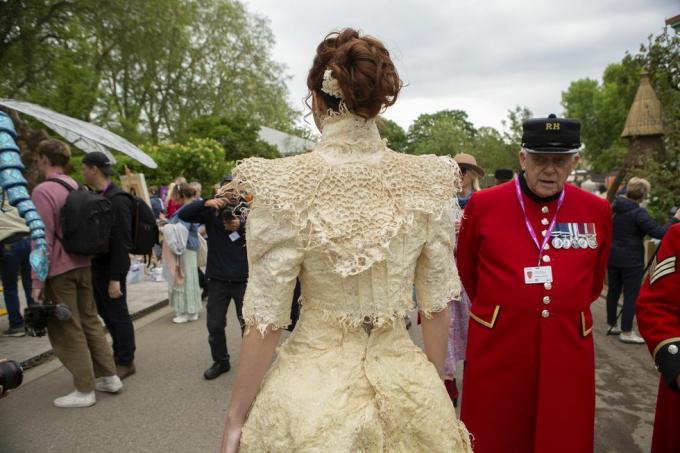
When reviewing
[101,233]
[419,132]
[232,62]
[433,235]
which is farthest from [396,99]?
[419,132]

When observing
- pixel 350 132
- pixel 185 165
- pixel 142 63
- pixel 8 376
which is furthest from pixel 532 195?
pixel 142 63

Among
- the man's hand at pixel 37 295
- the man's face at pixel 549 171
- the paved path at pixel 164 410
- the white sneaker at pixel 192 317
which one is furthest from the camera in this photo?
the white sneaker at pixel 192 317

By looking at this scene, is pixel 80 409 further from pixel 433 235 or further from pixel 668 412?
pixel 668 412

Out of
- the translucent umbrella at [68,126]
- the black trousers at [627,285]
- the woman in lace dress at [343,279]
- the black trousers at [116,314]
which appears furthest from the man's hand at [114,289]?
the black trousers at [627,285]

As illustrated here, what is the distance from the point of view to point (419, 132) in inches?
2672

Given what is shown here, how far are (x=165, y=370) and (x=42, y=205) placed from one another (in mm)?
2110

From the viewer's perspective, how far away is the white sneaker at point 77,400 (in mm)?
4320

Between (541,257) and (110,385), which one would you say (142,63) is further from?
(541,257)

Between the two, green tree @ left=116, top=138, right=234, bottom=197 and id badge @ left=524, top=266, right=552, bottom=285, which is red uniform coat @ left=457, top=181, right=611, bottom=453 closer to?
A: id badge @ left=524, top=266, right=552, bottom=285

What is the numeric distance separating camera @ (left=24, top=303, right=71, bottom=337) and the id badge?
3502 mm

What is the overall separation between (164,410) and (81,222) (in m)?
1.75

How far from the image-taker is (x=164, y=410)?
4.26m

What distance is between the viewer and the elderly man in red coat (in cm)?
235

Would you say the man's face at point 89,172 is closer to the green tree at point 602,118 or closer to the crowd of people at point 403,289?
the crowd of people at point 403,289
